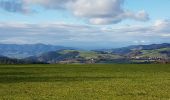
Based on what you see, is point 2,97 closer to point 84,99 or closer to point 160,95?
point 84,99

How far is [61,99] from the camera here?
29016 millimetres

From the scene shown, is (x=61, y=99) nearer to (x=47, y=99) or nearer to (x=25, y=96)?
(x=47, y=99)

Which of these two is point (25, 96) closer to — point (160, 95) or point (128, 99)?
point (128, 99)

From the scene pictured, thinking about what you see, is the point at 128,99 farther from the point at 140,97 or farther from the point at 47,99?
the point at 47,99

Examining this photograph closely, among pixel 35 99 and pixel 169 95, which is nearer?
pixel 35 99

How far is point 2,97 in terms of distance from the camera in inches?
1163

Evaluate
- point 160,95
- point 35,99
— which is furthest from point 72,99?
point 160,95

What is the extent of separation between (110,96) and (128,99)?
87.7 inches

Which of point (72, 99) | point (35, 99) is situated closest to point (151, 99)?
point (72, 99)

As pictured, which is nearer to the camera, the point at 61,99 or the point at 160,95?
the point at 61,99

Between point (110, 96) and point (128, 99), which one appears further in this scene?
point (110, 96)

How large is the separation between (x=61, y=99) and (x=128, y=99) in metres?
4.61

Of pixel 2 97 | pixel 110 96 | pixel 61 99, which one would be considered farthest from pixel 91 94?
pixel 2 97

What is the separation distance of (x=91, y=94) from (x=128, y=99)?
4.06 meters
